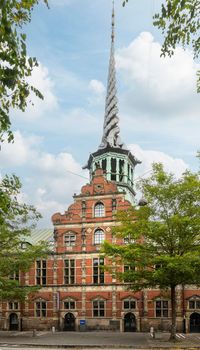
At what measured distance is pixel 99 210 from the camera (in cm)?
5106

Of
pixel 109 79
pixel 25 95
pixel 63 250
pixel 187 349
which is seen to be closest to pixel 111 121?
pixel 109 79

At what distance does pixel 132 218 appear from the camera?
122ft

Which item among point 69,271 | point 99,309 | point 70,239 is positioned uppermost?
point 70,239

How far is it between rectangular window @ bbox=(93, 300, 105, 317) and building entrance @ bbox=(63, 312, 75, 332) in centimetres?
270

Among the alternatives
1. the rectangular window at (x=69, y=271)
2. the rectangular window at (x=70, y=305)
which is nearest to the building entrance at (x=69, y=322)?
the rectangular window at (x=70, y=305)

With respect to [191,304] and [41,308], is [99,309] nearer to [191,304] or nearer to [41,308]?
[41,308]

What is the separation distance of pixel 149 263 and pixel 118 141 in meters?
29.5

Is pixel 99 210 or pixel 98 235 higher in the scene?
pixel 99 210

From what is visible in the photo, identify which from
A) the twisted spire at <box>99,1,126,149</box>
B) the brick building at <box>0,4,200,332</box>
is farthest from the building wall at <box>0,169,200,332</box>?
the twisted spire at <box>99,1,126,149</box>

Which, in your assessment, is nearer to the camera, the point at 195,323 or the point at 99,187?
the point at 195,323

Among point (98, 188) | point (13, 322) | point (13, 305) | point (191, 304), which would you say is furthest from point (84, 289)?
point (191, 304)

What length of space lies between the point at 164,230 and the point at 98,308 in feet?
62.0

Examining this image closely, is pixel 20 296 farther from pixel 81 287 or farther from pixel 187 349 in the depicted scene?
pixel 187 349

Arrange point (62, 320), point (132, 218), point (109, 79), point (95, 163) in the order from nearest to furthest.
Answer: point (132, 218) → point (62, 320) → point (95, 163) → point (109, 79)
